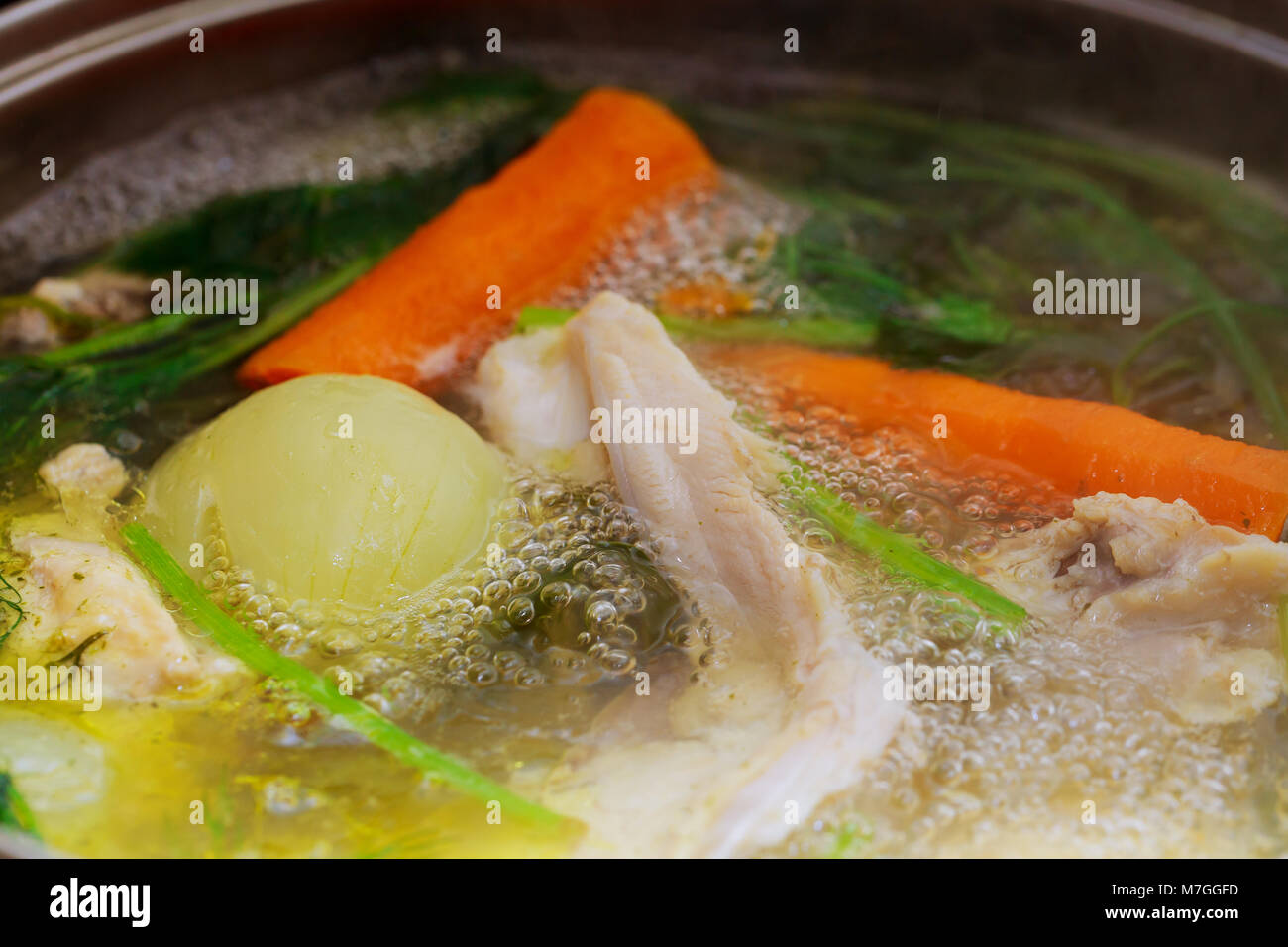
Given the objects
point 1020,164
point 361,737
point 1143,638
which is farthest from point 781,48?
point 361,737

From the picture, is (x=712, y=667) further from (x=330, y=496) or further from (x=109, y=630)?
(x=109, y=630)

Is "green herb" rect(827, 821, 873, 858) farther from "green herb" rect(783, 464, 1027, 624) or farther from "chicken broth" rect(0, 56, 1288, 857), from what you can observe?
"green herb" rect(783, 464, 1027, 624)

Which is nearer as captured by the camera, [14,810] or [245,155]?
[14,810]

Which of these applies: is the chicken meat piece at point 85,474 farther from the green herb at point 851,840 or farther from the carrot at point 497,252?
the green herb at point 851,840

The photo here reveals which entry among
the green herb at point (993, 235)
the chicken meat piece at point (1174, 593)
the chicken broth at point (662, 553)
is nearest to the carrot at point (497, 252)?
the chicken broth at point (662, 553)

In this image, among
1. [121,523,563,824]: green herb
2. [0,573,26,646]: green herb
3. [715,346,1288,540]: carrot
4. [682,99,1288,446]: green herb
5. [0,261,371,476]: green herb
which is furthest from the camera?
[682,99,1288,446]: green herb

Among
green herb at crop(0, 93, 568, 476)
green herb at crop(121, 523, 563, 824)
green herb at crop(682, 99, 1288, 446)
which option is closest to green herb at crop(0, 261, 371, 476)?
green herb at crop(0, 93, 568, 476)

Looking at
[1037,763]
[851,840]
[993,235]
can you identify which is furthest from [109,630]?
[993,235]
